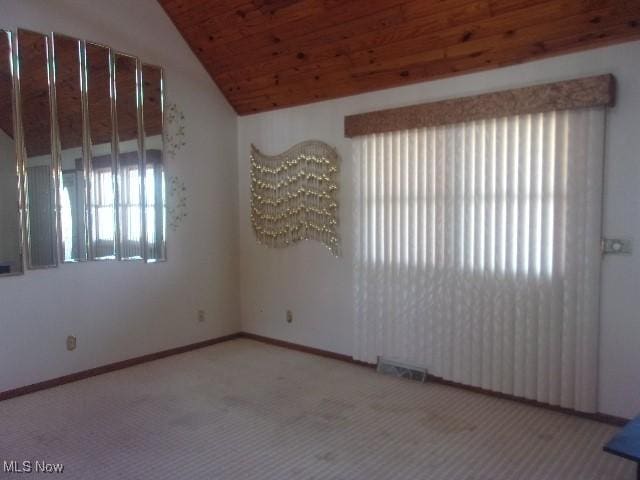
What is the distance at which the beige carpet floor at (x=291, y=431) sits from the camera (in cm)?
248

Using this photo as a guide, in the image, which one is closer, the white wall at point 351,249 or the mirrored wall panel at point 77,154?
the white wall at point 351,249

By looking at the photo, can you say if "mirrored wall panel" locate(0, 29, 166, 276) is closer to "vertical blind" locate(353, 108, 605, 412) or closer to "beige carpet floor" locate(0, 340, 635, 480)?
"beige carpet floor" locate(0, 340, 635, 480)

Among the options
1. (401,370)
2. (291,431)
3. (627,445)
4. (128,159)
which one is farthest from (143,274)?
(627,445)

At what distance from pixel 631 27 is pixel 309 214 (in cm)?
258

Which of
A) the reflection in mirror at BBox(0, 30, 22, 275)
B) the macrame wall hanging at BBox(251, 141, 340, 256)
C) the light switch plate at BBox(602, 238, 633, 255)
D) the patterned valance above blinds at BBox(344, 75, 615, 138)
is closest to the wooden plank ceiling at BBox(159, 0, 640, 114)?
the patterned valance above blinds at BBox(344, 75, 615, 138)

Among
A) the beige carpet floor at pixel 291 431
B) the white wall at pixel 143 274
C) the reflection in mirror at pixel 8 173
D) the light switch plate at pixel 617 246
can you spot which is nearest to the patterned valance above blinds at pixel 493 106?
the light switch plate at pixel 617 246

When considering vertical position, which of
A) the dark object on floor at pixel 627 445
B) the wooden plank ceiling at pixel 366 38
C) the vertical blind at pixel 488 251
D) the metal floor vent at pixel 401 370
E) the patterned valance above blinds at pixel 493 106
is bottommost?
the metal floor vent at pixel 401 370

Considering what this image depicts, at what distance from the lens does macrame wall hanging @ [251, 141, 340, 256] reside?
4.25 metres

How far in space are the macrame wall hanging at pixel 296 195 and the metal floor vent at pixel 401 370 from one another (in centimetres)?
95

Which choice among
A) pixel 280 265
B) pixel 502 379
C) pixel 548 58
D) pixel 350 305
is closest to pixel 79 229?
pixel 280 265

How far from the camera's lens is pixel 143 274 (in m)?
→ 4.22

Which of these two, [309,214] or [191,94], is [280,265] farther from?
[191,94]

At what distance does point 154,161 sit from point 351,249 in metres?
1.78

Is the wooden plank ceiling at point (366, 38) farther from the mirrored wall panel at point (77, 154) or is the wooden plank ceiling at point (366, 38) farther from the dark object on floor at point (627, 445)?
the dark object on floor at point (627, 445)
